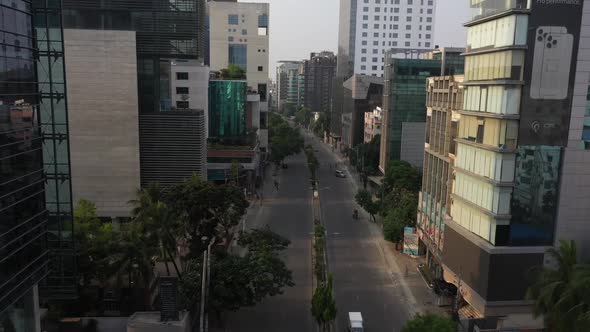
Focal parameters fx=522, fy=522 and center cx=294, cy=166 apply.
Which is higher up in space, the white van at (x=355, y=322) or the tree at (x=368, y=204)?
the tree at (x=368, y=204)

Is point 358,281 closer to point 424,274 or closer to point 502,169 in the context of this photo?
point 424,274

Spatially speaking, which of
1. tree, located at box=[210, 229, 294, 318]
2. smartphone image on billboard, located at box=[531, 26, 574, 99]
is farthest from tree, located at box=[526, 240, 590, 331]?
tree, located at box=[210, 229, 294, 318]

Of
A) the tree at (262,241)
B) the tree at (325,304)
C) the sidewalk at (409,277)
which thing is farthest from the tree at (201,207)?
the sidewalk at (409,277)

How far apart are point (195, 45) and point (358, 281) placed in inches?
867

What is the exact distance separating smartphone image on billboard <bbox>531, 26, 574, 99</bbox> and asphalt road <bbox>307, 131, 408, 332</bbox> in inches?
538

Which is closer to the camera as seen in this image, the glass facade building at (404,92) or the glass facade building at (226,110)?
the glass facade building at (404,92)

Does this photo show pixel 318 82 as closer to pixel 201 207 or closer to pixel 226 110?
pixel 226 110

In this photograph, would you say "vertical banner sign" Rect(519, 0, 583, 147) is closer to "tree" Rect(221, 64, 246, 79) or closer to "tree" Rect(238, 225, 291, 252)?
"tree" Rect(238, 225, 291, 252)

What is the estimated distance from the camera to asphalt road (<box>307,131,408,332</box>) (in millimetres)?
28312

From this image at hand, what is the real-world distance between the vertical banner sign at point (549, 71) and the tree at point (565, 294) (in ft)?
18.8

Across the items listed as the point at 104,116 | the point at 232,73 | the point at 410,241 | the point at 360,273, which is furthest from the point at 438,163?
the point at 232,73

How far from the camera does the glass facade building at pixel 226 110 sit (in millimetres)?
63344

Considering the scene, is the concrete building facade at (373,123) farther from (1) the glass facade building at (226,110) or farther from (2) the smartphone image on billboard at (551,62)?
(2) the smartphone image on billboard at (551,62)

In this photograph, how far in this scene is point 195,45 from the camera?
4106 centimetres
